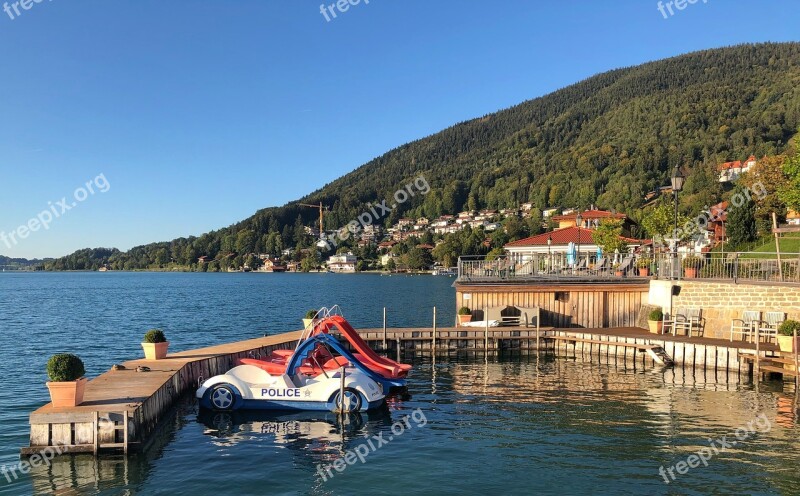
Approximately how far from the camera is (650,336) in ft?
83.3

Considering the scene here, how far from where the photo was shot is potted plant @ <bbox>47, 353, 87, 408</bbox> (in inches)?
519

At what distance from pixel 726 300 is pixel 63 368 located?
81.8 ft

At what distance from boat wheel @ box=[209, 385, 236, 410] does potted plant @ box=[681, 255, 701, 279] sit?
2181 cm

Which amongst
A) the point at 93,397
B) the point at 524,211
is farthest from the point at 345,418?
the point at 524,211

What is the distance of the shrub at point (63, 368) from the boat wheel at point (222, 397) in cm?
451

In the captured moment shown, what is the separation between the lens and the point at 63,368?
13.2 metres

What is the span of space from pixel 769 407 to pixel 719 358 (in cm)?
506

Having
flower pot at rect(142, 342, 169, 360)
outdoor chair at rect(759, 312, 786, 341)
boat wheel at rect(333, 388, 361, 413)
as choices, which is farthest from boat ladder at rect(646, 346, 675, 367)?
flower pot at rect(142, 342, 169, 360)

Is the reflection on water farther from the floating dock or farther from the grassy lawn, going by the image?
the grassy lawn

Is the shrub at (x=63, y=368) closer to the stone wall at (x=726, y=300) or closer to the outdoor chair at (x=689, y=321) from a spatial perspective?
the outdoor chair at (x=689, y=321)

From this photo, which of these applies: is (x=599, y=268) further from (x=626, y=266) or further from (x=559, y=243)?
(x=559, y=243)

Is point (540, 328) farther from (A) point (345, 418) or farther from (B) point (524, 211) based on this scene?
(B) point (524, 211)

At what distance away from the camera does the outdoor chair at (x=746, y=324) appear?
23.4 meters

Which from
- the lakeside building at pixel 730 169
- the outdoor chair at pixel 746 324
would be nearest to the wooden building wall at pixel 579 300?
the outdoor chair at pixel 746 324
